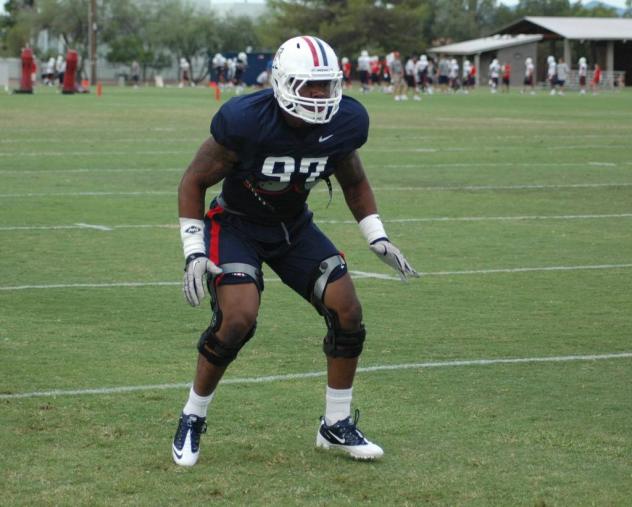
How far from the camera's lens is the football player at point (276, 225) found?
599cm

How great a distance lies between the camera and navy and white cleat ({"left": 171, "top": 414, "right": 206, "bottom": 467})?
5.89m

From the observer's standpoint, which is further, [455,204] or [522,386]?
[455,204]

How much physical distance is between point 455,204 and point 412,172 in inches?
150

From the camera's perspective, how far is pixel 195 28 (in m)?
105

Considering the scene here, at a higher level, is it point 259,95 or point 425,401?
point 259,95

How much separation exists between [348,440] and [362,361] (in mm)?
1928

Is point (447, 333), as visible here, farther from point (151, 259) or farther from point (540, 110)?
point (540, 110)

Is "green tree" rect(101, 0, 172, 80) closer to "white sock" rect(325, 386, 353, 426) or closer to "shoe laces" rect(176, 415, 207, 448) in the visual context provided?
"white sock" rect(325, 386, 353, 426)

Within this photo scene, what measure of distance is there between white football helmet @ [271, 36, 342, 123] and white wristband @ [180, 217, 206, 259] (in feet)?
2.13

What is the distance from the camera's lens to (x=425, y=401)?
7027 millimetres

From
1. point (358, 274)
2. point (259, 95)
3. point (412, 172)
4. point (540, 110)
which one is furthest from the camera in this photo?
point (540, 110)

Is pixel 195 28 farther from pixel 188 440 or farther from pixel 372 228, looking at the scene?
pixel 188 440

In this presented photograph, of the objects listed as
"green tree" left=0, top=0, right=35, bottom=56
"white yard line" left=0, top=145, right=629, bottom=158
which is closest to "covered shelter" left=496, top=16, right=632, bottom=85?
"green tree" left=0, top=0, right=35, bottom=56

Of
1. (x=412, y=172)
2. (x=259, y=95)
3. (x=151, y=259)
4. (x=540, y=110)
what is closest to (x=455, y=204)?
(x=412, y=172)
